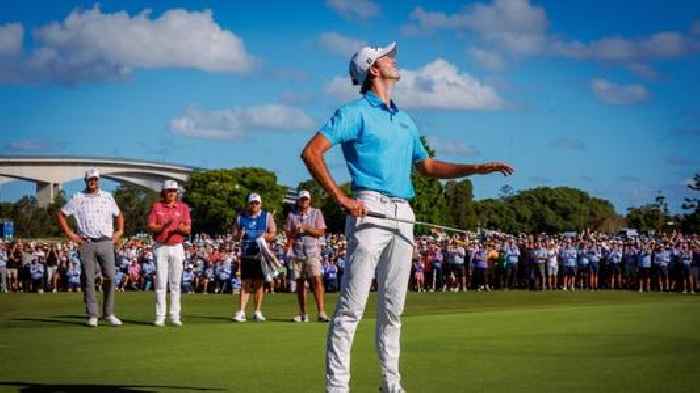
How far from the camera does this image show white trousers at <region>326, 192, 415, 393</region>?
732cm

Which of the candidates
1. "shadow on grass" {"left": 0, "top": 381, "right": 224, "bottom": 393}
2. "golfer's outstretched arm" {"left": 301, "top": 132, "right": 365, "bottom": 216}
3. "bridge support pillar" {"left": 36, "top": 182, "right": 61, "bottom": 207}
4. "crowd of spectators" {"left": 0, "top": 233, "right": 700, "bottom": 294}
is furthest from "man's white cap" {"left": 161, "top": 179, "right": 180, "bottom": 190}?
"bridge support pillar" {"left": 36, "top": 182, "right": 61, "bottom": 207}

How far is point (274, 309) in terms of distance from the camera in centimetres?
2356

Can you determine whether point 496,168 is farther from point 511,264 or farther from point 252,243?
point 511,264

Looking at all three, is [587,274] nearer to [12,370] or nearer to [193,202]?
[12,370]

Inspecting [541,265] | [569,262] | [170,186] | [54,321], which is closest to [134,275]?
[541,265]

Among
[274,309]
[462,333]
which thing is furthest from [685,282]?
[462,333]

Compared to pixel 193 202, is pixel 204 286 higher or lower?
lower

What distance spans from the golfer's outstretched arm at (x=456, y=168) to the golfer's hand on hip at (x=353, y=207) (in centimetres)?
116

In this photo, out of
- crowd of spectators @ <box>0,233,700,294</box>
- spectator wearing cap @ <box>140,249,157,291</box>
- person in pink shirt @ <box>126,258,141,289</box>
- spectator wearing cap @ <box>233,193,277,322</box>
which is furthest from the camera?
spectator wearing cap @ <box>140,249,157,291</box>

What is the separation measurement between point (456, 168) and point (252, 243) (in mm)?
9927

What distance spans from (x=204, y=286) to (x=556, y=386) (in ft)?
111

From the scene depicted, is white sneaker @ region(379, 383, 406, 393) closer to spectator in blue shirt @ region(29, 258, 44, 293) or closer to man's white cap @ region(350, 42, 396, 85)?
man's white cap @ region(350, 42, 396, 85)

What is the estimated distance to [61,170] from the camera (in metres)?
145

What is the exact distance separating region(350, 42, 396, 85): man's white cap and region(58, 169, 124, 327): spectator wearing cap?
32.1 feet
